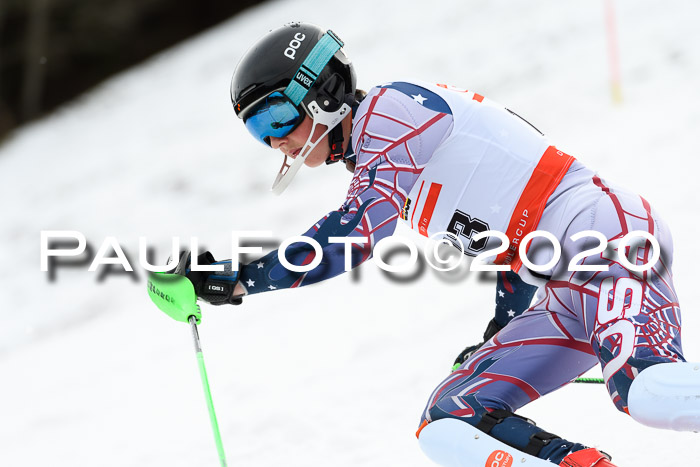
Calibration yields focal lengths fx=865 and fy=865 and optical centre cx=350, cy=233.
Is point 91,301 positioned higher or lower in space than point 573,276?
lower

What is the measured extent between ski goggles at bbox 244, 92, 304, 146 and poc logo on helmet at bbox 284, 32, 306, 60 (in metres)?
0.14

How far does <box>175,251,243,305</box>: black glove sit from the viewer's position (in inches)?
101

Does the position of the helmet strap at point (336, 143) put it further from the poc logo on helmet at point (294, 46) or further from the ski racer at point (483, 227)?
the poc logo on helmet at point (294, 46)

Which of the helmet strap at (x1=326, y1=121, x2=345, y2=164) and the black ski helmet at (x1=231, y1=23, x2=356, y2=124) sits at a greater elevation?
the black ski helmet at (x1=231, y1=23, x2=356, y2=124)

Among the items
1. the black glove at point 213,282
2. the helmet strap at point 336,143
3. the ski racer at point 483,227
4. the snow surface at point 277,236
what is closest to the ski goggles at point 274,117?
the ski racer at point 483,227

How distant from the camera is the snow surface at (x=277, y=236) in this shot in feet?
14.9

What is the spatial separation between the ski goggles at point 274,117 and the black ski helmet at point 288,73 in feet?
0.07

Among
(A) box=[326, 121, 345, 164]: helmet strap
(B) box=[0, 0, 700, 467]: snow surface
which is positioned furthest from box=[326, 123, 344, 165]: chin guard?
(B) box=[0, 0, 700, 467]: snow surface

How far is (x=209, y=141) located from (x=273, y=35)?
8934mm

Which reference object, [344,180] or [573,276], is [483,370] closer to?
[573,276]

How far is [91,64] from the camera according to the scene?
17.9m

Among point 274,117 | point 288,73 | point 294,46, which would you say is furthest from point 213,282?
point 294,46

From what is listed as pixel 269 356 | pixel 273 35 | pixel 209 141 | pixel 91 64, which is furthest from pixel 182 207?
pixel 91 64

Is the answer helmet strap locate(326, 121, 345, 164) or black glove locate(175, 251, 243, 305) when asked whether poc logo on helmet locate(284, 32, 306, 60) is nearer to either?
helmet strap locate(326, 121, 345, 164)
